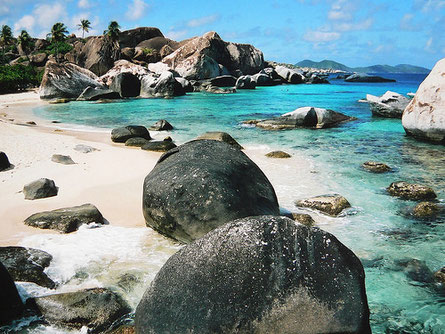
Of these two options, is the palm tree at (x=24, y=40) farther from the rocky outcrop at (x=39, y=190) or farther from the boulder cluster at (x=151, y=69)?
the rocky outcrop at (x=39, y=190)

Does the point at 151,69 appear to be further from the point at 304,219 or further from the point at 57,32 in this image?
the point at 304,219

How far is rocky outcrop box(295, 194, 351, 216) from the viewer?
25.5 ft

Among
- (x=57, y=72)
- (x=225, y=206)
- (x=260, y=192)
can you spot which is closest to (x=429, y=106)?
(x=260, y=192)

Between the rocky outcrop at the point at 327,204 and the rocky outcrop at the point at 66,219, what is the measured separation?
4062 millimetres

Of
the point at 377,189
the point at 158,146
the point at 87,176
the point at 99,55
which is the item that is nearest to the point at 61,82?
the point at 99,55

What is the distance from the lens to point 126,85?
39031 mm

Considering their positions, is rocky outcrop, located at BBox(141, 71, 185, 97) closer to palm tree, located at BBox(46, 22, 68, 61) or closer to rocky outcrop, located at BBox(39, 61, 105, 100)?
rocky outcrop, located at BBox(39, 61, 105, 100)

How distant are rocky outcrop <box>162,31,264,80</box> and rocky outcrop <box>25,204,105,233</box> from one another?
1879 inches

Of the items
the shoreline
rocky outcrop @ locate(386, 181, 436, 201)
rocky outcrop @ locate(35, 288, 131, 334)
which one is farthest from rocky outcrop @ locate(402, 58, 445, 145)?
rocky outcrop @ locate(35, 288, 131, 334)

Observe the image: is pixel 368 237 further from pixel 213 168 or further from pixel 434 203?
pixel 213 168

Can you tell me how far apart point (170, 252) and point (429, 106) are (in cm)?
1229

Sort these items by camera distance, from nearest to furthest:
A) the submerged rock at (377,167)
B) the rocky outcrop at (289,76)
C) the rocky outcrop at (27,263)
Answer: the rocky outcrop at (27,263) → the submerged rock at (377,167) → the rocky outcrop at (289,76)

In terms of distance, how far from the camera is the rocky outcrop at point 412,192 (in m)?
8.54

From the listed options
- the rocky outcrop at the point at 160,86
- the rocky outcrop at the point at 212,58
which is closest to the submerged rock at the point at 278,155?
the rocky outcrop at the point at 160,86
